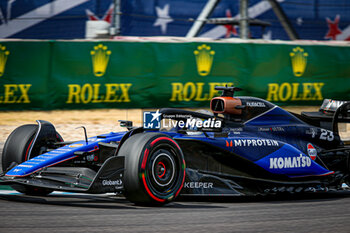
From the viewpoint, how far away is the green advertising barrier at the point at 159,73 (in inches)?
528

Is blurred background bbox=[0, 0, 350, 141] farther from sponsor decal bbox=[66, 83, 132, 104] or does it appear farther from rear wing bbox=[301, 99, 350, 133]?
rear wing bbox=[301, 99, 350, 133]

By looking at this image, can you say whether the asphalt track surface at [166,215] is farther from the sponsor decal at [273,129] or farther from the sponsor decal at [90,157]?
the sponsor decal at [273,129]

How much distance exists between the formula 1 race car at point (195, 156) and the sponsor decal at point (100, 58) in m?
6.85

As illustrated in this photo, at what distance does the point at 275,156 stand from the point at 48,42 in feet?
27.3

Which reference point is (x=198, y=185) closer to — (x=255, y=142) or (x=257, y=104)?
(x=255, y=142)

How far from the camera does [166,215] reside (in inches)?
205

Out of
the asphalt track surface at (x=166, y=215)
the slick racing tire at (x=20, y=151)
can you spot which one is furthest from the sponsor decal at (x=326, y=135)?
the slick racing tire at (x=20, y=151)

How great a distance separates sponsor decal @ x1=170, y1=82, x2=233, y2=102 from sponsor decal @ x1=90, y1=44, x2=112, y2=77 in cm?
176

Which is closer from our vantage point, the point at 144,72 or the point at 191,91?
the point at 144,72

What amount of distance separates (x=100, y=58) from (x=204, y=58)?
2637 mm

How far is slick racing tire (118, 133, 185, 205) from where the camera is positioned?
541cm

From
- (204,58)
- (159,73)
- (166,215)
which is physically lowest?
(166,215)

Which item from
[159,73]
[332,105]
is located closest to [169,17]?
[159,73]

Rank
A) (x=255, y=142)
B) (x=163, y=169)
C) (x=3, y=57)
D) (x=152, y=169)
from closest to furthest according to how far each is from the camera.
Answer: (x=152, y=169)
(x=163, y=169)
(x=255, y=142)
(x=3, y=57)
